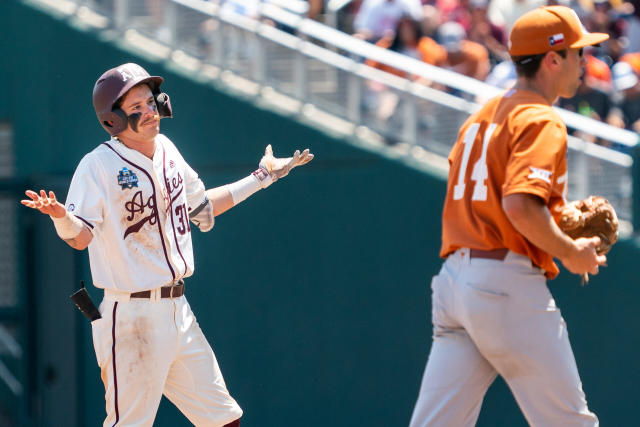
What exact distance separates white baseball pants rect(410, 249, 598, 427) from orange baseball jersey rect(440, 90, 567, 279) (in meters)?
0.08

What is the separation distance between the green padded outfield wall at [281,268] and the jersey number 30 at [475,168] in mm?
2183

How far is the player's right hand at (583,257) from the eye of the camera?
3.85 m

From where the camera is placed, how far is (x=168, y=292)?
14.9 feet

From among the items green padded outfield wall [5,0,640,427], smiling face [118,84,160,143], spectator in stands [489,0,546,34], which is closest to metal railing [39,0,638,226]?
green padded outfield wall [5,0,640,427]

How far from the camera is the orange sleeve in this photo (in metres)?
3.73

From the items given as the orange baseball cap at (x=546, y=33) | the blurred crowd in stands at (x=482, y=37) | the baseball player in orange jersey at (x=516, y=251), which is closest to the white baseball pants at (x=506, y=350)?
the baseball player in orange jersey at (x=516, y=251)

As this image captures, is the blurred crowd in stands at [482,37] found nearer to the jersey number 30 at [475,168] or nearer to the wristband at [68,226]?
the jersey number 30 at [475,168]

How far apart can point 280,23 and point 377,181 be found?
56.7 inches

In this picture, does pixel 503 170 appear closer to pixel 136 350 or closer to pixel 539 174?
pixel 539 174

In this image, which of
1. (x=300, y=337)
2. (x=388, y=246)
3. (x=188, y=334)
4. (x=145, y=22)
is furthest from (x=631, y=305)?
(x=145, y=22)

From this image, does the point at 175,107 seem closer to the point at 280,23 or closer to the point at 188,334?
the point at 280,23

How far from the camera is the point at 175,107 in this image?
659 centimetres

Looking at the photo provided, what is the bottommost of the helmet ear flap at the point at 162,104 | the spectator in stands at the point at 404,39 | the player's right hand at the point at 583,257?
the player's right hand at the point at 583,257

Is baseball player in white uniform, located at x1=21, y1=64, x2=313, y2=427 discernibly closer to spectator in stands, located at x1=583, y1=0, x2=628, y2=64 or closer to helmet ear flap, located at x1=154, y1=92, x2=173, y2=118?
helmet ear flap, located at x1=154, y1=92, x2=173, y2=118
